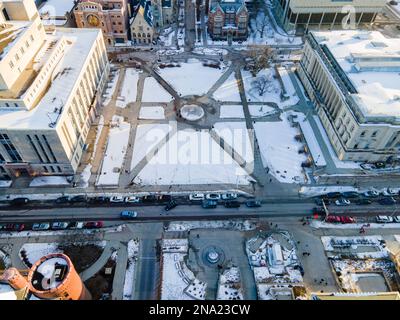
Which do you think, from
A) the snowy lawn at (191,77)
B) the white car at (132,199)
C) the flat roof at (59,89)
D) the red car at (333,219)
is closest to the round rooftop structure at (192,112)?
the snowy lawn at (191,77)

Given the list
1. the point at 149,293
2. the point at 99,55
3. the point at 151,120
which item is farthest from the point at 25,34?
the point at 149,293

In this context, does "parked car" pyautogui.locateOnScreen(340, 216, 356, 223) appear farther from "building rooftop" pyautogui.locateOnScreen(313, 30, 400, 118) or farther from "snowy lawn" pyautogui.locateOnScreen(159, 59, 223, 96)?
"snowy lawn" pyautogui.locateOnScreen(159, 59, 223, 96)

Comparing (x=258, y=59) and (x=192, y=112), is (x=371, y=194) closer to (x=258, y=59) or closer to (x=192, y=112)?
(x=192, y=112)

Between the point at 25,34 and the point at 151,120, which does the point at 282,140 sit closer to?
the point at 151,120

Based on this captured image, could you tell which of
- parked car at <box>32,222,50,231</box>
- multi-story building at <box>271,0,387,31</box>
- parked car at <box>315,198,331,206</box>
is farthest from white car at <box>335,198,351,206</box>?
multi-story building at <box>271,0,387,31</box>

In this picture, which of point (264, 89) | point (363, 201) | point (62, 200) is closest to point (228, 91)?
point (264, 89)

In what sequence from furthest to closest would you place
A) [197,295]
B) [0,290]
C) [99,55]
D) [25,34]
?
[99,55] < [25,34] < [197,295] < [0,290]

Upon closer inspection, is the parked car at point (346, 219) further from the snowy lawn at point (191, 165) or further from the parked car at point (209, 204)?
the parked car at point (209, 204)
